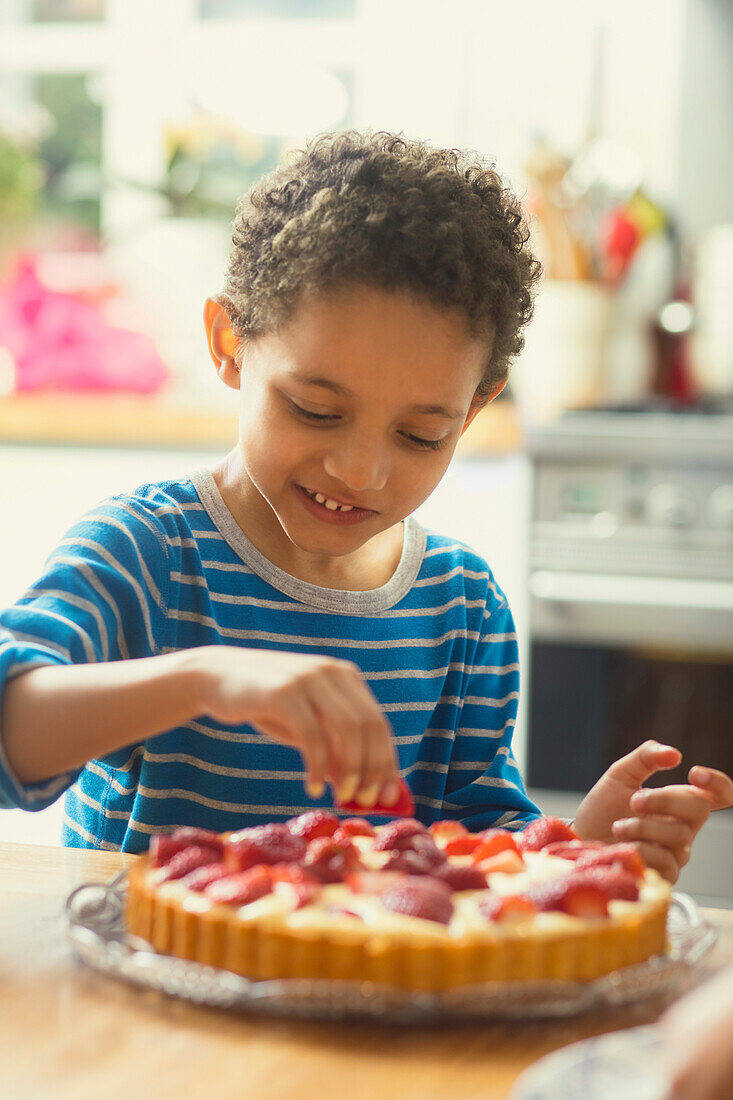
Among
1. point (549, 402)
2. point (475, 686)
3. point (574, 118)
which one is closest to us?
point (475, 686)

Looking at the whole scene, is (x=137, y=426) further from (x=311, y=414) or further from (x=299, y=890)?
(x=299, y=890)

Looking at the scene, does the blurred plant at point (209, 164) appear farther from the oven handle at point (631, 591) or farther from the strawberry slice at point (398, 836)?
the strawberry slice at point (398, 836)

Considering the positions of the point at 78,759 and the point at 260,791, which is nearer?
the point at 78,759

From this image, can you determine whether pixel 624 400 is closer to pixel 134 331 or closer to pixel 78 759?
pixel 134 331

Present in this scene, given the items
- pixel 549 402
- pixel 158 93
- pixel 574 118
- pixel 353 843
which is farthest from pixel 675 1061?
pixel 158 93

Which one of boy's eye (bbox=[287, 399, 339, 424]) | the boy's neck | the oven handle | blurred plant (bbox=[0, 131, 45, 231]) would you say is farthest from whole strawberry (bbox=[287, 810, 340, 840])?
blurred plant (bbox=[0, 131, 45, 231])

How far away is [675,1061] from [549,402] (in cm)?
210

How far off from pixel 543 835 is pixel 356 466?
33 centimetres

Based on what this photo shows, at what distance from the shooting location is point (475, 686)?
1349 millimetres

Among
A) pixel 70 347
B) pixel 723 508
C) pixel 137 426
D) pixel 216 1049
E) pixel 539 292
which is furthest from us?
pixel 70 347

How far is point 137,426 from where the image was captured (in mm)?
2494

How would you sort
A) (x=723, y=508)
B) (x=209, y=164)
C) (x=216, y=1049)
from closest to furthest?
(x=216, y=1049), (x=723, y=508), (x=209, y=164)

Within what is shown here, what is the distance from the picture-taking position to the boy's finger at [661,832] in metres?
0.96

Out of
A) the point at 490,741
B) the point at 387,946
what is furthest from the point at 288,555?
the point at 387,946
